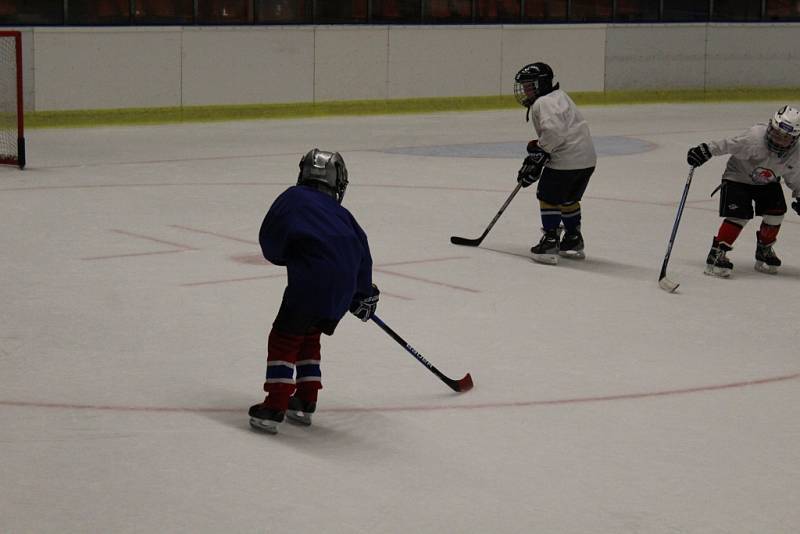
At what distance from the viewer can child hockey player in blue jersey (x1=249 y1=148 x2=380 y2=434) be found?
4047mm

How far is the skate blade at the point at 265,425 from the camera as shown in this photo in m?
4.07

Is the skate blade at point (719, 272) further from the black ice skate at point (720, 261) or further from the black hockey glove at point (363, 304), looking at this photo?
the black hockey glove at point (363, 304)

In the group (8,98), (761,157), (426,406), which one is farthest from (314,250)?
(8,98)

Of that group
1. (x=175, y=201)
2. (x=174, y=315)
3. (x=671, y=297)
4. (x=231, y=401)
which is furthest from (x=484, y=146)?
(x=231, y=401)

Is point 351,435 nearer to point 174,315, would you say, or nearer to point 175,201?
point 174,315

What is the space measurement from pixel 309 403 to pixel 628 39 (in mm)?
13252

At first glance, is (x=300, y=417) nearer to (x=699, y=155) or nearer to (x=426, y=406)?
(x=426, y=406)

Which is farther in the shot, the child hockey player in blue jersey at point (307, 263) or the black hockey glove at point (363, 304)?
the black hockey glove at point (363, 304)

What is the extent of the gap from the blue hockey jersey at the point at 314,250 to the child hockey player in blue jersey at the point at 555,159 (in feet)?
10.1

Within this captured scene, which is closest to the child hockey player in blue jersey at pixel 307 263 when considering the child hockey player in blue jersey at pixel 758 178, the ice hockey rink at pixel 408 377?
the ice hockey rink at pixel 408 377

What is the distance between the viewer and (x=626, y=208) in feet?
29.5

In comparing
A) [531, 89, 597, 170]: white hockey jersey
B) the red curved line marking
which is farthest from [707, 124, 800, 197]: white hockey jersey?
the red curved line marking

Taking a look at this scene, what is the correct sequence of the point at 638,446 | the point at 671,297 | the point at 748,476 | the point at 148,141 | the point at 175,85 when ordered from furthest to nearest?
1. the point at 175,85
2. the point at 148,141
3. the point at 671,297
4. the point at 638,446
5. the point at 748,476

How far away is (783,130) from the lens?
21.3 feet
